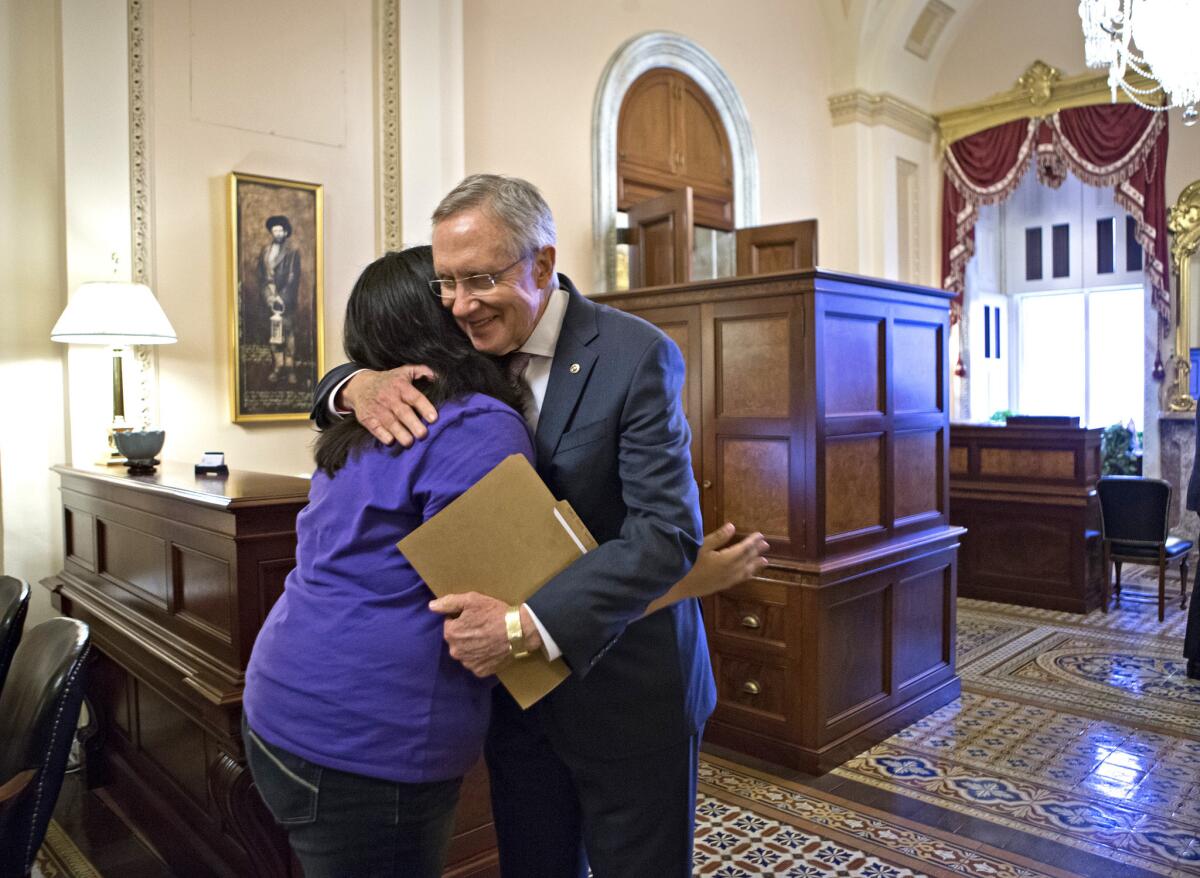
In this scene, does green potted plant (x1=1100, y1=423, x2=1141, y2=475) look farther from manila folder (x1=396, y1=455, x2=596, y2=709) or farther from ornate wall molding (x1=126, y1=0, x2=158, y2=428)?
manila folder (x1=396, y1=455, x2=596, y2=709)

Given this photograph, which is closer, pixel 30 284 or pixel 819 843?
pixel 819 843

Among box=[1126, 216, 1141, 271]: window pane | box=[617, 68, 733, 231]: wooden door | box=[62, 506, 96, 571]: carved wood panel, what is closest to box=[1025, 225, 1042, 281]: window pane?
box=[1126, 216, 1141, 271]: window pane

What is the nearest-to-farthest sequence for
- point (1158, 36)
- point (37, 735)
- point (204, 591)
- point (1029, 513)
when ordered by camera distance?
point (37, 735) < point (204, 591) < point (1158, 36) < point (1029, 513)

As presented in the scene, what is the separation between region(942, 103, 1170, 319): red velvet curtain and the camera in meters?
8.59

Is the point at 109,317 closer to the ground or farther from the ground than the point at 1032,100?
closer to the ground

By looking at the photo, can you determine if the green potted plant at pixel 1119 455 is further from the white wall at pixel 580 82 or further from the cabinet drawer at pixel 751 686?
the cabinet drawer at pixel 751 686

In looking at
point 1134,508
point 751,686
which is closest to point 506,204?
point 751,686

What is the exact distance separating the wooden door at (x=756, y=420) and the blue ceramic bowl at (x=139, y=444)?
2.25m

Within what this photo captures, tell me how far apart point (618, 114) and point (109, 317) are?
13.8 feet

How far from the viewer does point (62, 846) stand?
335 cm

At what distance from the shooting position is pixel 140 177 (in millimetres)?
4199

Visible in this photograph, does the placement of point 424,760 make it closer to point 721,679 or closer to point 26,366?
point 721,679

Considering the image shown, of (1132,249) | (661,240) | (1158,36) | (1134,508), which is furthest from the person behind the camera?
(1132,249)

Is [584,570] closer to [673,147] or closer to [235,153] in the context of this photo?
[235,153]
